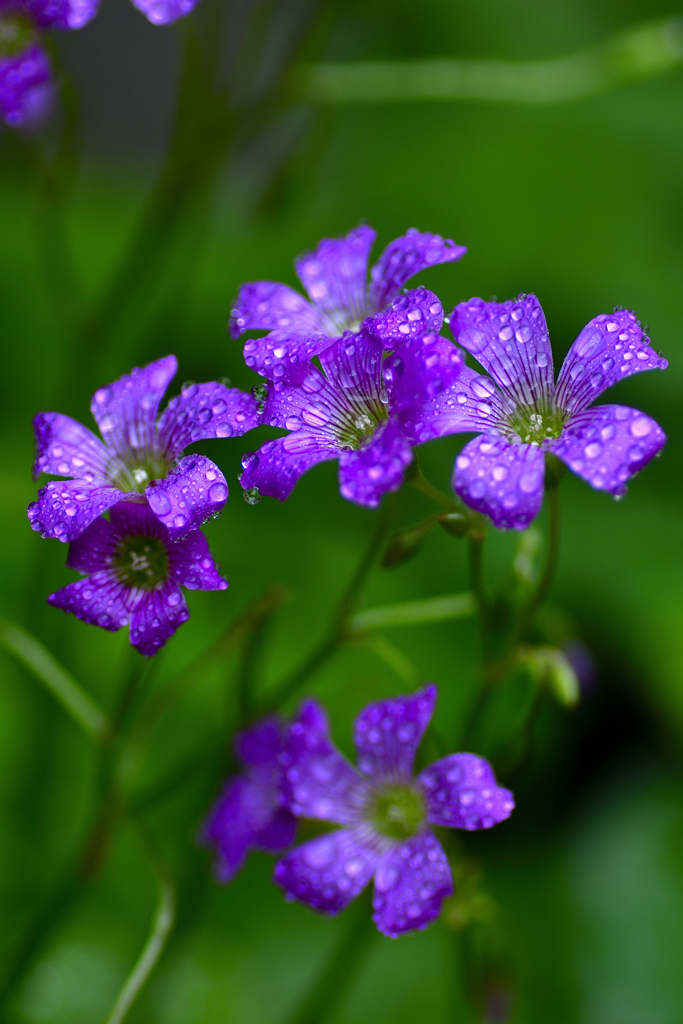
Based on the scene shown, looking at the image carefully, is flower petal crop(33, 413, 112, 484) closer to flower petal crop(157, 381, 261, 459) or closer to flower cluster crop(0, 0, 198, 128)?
flower petal crop(157, 381, 261, 459)

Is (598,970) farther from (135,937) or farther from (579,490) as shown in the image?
(579,490)

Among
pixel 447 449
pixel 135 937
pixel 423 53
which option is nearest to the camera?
pixel 135 937

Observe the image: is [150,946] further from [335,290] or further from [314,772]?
[335,290]

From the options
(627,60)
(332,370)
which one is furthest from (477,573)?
(627,60)

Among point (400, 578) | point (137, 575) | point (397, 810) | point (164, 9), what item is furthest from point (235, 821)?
point (400, 578)

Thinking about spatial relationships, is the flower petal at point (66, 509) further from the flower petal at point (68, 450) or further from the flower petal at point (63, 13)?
the flower petal at point (63, 13)

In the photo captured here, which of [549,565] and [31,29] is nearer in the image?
[549,565]
